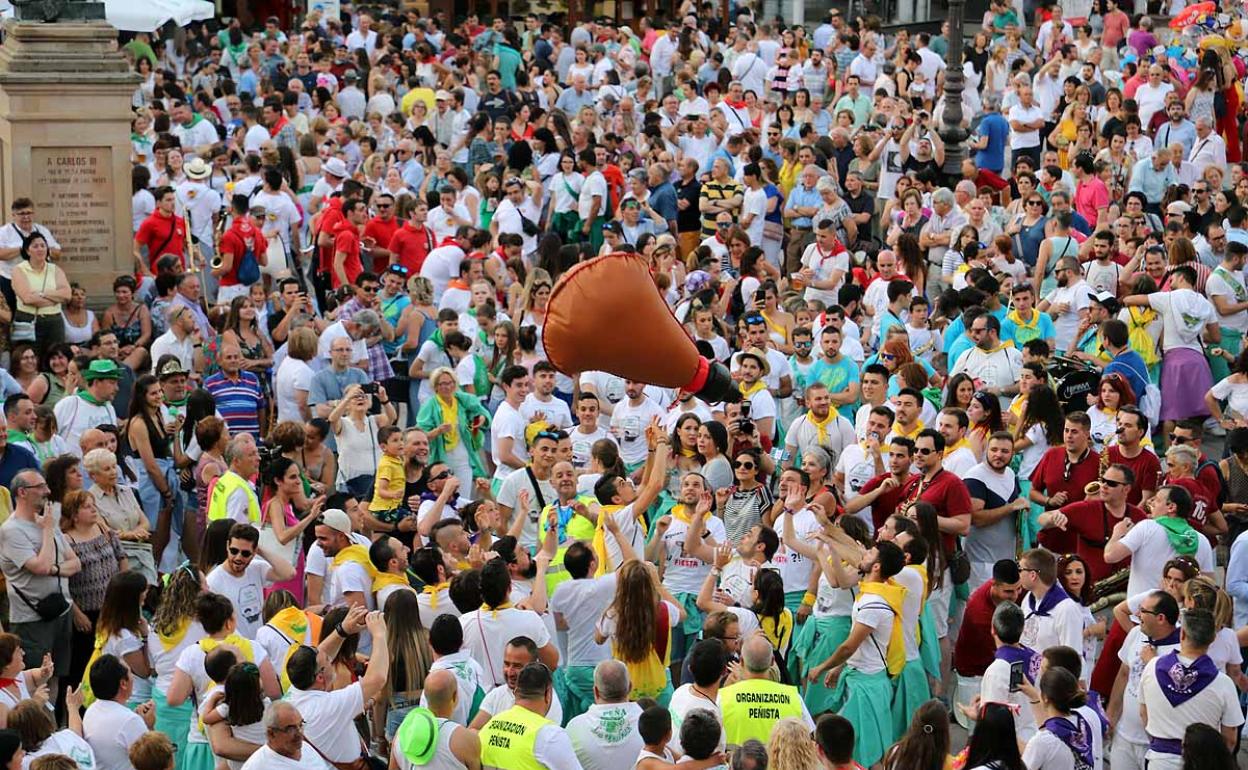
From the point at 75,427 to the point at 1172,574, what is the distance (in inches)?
255

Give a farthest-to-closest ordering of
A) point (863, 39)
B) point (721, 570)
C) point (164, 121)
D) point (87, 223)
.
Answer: point (863, 39)
point (164, 121)
point (87, 223)
point (721, 570)

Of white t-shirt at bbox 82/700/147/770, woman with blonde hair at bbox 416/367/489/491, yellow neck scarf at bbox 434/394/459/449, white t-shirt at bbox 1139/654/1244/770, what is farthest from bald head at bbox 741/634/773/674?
yellow neck scarf at bbox 434/394/459/449

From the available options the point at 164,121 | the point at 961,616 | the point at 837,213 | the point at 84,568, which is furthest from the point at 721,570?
the point at 164,121

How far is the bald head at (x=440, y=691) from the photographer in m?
7.73

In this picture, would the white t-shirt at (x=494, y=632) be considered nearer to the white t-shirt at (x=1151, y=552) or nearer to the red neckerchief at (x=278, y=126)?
the white t-shirt at (x=1151, y=552)

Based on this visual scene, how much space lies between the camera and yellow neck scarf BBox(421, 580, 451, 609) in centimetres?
916

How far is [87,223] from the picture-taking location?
15.8m

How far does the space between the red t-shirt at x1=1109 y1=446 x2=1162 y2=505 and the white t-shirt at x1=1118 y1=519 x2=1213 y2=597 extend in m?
0.96

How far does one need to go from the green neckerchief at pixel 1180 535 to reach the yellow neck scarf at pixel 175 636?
4.87 metres

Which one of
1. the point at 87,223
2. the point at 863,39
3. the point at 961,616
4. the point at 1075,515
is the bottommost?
the point at 961,616

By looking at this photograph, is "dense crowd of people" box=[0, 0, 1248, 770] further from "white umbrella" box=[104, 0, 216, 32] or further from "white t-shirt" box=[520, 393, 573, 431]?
"white umbrella" box=[104, 0, 216, 32]

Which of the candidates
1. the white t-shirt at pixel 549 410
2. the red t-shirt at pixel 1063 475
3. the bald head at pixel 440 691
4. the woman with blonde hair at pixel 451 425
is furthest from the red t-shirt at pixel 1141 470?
the bald head at pixel 440 691

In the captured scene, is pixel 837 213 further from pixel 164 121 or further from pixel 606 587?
pixel 606 587

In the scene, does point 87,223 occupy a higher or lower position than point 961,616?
higher
